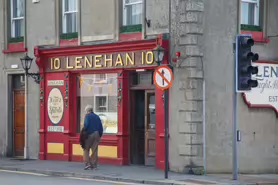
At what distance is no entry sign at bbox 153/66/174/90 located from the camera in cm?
1502

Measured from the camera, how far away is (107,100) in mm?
19047

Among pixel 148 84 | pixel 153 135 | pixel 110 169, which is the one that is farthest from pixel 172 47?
pixel 110 169

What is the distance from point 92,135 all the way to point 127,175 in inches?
84.8

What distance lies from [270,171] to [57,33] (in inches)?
335

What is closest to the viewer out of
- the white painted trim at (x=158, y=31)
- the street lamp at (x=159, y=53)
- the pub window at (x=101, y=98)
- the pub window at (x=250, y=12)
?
the street lamp at (x=159, y=53)

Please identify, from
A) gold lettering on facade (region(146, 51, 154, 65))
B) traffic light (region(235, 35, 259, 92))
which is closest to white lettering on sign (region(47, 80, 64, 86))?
gold lettering on facade (region(146, 51, 154, 65))

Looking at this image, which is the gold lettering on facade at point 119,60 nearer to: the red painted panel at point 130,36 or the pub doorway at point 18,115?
the red painted panel at point 130,36

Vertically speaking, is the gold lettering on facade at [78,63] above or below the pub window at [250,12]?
below

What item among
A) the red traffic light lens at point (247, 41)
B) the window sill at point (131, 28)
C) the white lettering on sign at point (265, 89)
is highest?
the window sill at point (131, 28)

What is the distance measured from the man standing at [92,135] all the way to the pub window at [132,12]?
3132mm

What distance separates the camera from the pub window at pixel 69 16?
19969 mm

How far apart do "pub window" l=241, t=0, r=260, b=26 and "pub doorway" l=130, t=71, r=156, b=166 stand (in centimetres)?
338

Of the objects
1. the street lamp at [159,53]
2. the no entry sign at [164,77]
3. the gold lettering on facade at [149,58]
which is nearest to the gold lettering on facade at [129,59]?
the gold lettering on facade at [149,58]

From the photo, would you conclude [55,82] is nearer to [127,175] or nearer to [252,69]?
[127,175]
